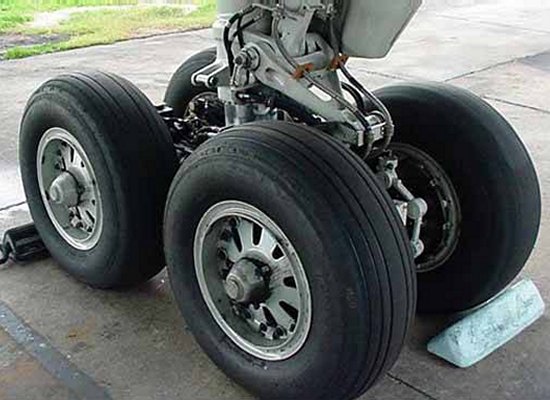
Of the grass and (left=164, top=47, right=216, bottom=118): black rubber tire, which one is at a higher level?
(left=164, top=47, right=216, bottom=118): black rubber tire

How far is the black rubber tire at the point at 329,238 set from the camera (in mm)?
1879

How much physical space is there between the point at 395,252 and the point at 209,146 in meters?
0.55

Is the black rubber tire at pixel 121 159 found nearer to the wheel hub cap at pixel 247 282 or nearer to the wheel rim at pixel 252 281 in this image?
the wheel rim at pixel 252 281

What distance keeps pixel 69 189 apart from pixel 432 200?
1.18 m

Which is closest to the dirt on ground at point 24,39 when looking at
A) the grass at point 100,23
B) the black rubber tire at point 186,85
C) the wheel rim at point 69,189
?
the grass at point 100,23

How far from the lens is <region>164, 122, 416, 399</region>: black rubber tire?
1.88m

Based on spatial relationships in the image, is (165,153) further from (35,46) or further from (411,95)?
(35,46)

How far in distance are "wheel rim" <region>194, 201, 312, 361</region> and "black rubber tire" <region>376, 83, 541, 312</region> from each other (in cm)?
63

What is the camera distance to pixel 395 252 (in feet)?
6.31

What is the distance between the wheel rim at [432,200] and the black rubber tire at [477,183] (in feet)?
0.07

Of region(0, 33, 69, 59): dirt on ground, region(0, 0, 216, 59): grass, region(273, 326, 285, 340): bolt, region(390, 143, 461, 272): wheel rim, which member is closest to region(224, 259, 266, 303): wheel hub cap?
region(273, 326, 285, 340): bolt

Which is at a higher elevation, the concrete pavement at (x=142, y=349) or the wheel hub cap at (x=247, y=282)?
the wheel hub cap at (x=247, y=282)

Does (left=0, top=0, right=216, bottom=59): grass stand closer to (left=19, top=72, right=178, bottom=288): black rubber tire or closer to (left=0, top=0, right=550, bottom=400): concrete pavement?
(left=0, top=0, right=550, bottom=400): concrete pavement

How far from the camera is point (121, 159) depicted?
247 cm
